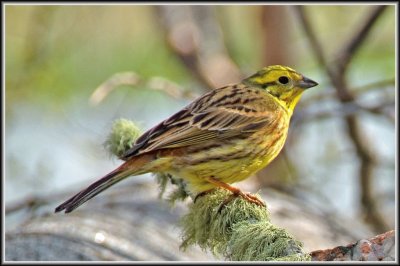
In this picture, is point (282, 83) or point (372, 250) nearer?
point (372, 250)

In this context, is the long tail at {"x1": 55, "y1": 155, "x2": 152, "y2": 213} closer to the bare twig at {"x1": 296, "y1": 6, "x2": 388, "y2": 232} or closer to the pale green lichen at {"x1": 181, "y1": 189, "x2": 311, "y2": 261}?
the pale green lichen at {"x1": 181, "y1": 189, "x2": 311, "y2": 261}

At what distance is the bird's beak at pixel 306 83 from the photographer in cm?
466

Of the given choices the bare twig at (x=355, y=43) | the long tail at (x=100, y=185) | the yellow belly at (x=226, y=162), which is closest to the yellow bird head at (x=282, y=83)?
the yellow belly at (x=226, y=162)

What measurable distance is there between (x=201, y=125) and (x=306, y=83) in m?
0.60

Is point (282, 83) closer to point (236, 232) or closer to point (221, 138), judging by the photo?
point (221, 138)

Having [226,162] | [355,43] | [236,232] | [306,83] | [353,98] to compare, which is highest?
[355,43]

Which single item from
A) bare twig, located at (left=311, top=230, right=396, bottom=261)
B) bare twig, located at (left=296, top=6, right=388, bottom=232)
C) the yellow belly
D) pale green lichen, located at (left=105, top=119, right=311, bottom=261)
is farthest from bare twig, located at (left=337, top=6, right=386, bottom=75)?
bare twig, located at (left=311, top=230, right=396, bottom=261)

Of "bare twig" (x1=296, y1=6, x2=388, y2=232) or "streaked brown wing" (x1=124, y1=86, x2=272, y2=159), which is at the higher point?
"bare twig" (x1=296, y1=6, x2=388, y2=232)

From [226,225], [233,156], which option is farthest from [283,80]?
[226,225]

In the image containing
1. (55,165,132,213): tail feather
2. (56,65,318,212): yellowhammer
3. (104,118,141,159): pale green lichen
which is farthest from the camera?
(104,118,141,159): pale green lichen

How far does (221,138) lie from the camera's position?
15.0ft

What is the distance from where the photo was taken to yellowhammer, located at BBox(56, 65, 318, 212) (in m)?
4.25

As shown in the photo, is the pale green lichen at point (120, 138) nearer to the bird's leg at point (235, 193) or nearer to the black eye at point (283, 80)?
the bird's leg at point (235, 193)

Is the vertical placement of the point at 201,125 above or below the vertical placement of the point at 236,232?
above
